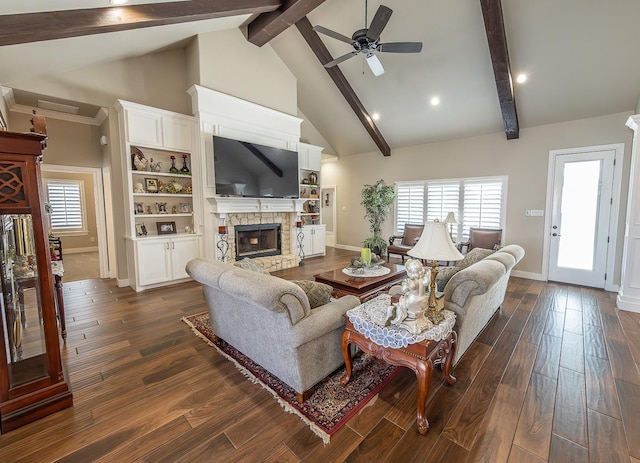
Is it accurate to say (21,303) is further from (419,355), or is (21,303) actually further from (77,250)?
(77,250)

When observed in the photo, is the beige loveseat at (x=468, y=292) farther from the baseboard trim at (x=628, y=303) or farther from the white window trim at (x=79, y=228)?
the white window trim at (x=79, y=228)

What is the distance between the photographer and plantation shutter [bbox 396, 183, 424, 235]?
6.99 m

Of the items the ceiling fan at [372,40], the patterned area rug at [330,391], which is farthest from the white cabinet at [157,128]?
the patterned area rug at [330,391]

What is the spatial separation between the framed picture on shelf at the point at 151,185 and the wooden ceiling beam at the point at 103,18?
2287 millimetres

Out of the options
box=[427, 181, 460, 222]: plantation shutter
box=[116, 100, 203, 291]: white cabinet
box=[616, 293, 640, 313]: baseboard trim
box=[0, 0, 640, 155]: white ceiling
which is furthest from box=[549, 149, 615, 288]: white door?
box=[116, 100, 203, 291]: white cabinet

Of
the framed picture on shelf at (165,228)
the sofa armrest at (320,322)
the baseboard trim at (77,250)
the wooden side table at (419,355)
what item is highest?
the framed picture on shelf at (165,228)

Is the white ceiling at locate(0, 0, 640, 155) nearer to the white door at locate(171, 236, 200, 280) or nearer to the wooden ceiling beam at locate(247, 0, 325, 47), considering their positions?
the wooden ceiling beam at locate(247, 0, 325, 47)

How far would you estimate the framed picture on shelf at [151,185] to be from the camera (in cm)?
472

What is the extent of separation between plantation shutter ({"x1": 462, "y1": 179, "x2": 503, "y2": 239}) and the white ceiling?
1105 millimetres

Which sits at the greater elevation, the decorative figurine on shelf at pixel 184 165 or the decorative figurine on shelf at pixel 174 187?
the decorative figurine on shelf at pixel 184 165

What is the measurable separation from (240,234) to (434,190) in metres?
4.68

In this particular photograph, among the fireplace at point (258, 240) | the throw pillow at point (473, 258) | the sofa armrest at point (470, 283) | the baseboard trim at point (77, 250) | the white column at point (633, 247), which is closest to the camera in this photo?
the sofa armrest at point (470, 283)

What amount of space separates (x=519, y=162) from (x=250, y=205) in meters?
5.46

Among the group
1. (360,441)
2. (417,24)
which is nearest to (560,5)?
(417,24)
